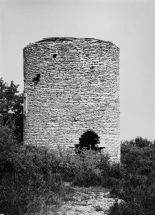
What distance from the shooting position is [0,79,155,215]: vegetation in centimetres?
655

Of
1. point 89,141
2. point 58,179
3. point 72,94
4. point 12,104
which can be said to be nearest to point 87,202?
point 58,179

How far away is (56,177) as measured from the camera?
9.80 meters

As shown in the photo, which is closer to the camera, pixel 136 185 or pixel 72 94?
pixel 136 185

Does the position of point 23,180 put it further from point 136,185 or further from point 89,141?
point 89,141

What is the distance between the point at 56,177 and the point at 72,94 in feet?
11.4

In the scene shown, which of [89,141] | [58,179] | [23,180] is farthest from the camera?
[89,141]

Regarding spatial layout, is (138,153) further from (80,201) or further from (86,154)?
(80,201)

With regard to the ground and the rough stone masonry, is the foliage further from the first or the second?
the rough stone masonry

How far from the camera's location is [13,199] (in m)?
6.41

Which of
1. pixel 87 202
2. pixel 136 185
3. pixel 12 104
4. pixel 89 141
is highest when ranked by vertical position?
pixel 12 104

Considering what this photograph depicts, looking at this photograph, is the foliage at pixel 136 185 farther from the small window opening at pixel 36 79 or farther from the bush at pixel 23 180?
the small window opening at pixel 36 79

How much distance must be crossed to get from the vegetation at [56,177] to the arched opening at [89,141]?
16.3 inches

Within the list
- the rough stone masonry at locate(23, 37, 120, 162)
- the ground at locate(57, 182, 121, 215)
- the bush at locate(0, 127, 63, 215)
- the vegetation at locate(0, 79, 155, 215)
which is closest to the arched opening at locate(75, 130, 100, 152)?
the rough stone masonry at locate(23, 37, 120, 162)

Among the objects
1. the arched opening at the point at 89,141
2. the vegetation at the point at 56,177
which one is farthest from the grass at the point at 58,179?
the arched opening at the point at 89,141
